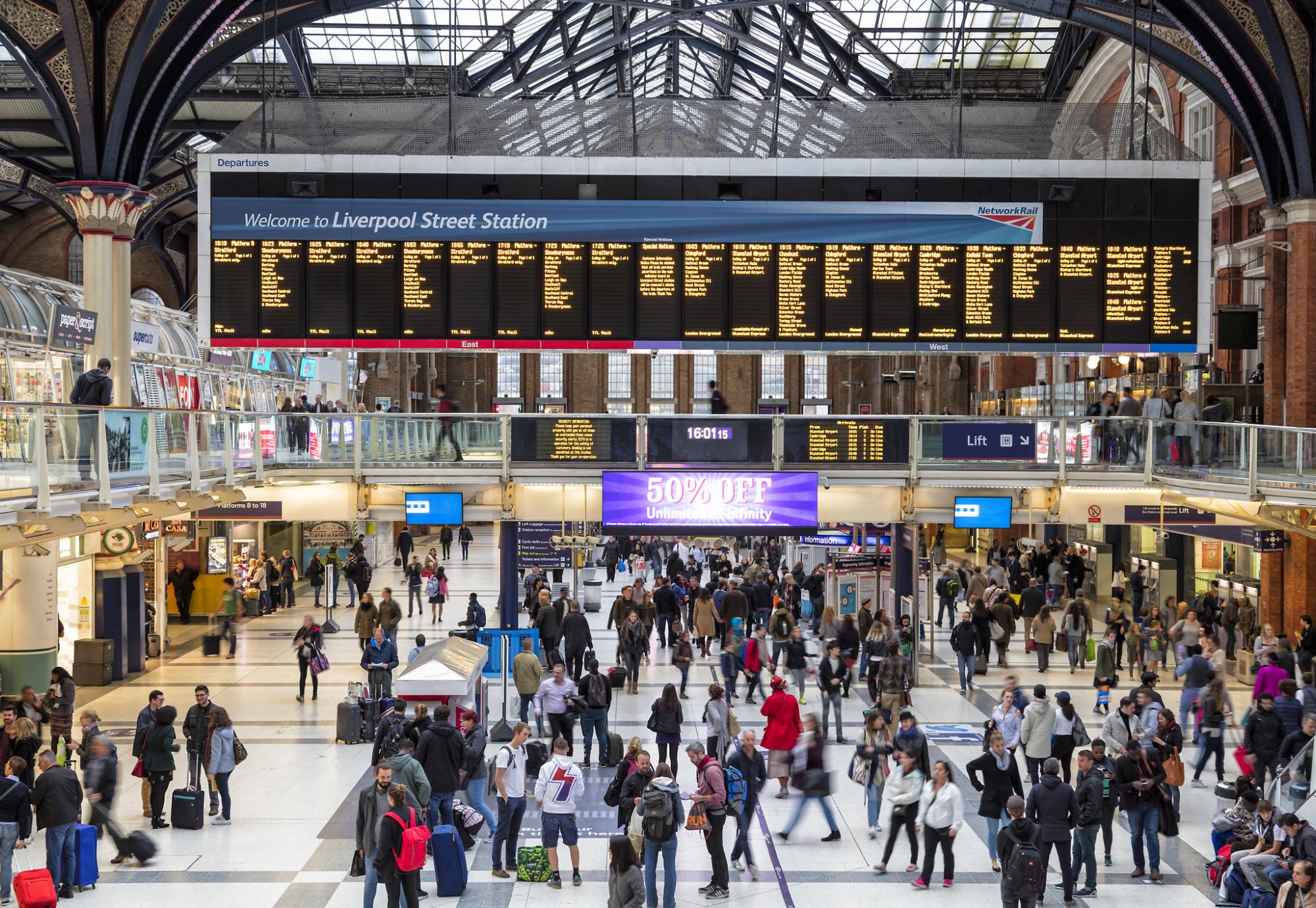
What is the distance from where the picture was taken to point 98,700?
20.0 m

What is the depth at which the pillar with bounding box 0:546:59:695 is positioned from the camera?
1977cm

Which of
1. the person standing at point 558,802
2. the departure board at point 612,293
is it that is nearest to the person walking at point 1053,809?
the person standing at point 558,802

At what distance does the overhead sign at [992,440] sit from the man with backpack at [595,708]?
7325 mm

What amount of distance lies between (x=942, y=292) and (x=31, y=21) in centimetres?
1628

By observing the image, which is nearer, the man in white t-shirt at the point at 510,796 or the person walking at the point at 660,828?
the person walking at the point at 660,828

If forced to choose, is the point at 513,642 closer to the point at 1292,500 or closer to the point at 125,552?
the point at 125,552

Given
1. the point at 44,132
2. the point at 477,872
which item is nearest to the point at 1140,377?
the point at 477,872

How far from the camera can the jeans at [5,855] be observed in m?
10.8

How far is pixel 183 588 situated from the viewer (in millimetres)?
28625

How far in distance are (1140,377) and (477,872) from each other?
24993 millimetres

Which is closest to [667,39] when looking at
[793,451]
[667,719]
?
[793,451]

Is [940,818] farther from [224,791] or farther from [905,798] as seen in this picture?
[224,791]

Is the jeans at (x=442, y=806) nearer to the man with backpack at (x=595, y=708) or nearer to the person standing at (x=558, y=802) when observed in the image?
the person standing at (x=558, y=802)

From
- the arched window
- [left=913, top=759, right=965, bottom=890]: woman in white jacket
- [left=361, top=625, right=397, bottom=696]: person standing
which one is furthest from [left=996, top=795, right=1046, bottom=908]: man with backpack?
the arched window
